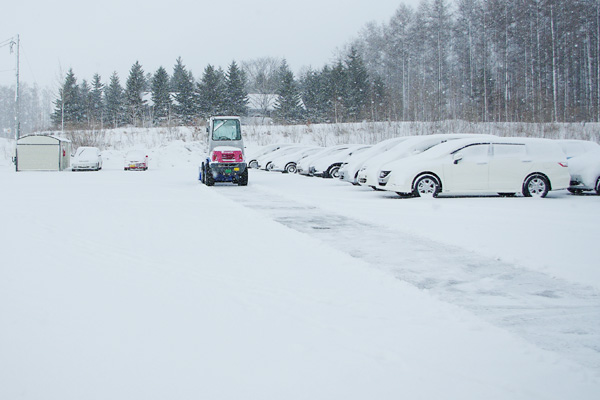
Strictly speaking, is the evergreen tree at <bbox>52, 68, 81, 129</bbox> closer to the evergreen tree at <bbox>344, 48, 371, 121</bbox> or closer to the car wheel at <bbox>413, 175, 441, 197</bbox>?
the evergreen tree at <bbox>344, 48, 371, 121</bbox>

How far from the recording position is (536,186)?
1529 centimetres

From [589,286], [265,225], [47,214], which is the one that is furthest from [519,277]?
[47,214]

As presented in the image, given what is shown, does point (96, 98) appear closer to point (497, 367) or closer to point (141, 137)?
point (141, 137)

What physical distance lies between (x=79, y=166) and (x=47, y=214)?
24.8 m

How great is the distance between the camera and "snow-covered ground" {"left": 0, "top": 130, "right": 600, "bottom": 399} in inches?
137

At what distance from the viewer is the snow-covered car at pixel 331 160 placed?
24344mm

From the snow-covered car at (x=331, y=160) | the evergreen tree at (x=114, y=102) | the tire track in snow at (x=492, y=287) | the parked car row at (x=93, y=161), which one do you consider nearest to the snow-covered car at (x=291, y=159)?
the snow-covered car at (x=331, y=160)

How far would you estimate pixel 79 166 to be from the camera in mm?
35000

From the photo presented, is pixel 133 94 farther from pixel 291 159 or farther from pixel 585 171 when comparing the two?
pixel 585 171

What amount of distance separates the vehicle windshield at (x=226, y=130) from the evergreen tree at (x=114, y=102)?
176ft

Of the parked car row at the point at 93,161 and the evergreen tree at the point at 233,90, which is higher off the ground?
the evergreen tree at the point at 233,90

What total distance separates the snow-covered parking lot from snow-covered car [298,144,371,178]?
1432 centimetres

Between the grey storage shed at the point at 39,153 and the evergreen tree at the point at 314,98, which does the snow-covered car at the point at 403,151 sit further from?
the evergreen tree at the point at 314,98

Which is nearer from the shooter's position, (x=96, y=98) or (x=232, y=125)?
(x=232, y=125)
